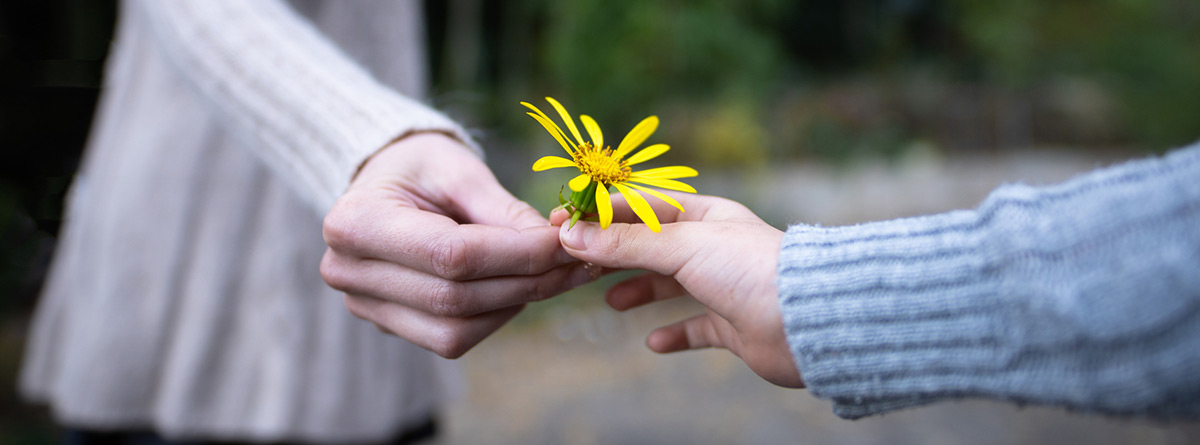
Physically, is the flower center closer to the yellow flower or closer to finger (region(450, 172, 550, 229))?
the yellow flower

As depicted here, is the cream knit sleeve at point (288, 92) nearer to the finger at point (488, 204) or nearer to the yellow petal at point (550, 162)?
the finger at point (488, 204)

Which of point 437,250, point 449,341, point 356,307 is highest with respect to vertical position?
point 437,250

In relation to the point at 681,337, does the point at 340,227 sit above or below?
below

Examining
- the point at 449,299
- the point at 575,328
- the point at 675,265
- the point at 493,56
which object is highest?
the point at 675,265

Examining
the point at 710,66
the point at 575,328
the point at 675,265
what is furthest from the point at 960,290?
the point at 710,66

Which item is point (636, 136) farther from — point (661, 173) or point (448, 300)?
point (448, 300)

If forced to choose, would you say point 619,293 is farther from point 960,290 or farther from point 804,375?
point 960,290

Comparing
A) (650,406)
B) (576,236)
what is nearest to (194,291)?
(576,236)

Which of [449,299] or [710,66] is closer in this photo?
[449,299]
